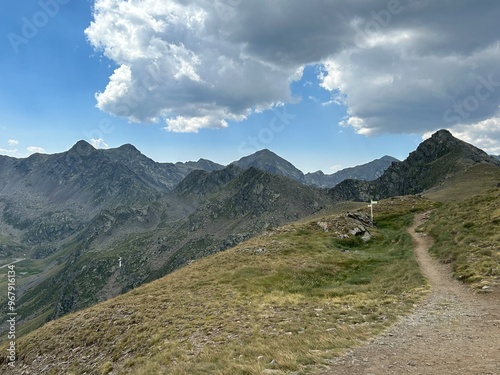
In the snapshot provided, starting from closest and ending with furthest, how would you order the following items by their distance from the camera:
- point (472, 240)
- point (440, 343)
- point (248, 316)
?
point (440, 343)
point (248, 316)
point (472, 240)

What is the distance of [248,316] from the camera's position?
22562 mm

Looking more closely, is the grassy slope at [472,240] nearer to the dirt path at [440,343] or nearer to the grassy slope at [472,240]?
the grassy slope at [472,240]

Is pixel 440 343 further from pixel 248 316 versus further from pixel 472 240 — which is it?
pixel 472 240

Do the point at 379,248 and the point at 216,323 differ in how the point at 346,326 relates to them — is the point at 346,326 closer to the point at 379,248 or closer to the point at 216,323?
the point at 216,323

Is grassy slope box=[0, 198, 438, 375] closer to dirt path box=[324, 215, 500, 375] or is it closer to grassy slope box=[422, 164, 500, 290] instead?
dirt path box=[324, 215, 500, 375]

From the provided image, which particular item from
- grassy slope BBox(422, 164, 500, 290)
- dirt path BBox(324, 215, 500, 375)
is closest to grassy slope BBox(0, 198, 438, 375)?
dirt path BBox(324, 215, 500, 375)

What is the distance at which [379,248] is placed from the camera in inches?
1793

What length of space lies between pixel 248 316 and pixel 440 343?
1174 centimetres

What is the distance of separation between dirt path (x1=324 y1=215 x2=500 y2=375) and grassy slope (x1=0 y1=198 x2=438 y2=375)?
3.43 ft

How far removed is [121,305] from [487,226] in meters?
38.2

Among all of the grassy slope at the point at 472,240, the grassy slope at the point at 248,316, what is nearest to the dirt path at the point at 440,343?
the grassy slope at the point at 248,316

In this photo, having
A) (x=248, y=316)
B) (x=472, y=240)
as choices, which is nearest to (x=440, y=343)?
(x=248, y=316)

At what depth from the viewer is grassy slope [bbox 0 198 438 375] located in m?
16.4

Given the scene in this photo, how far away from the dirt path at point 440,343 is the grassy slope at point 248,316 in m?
1.05
